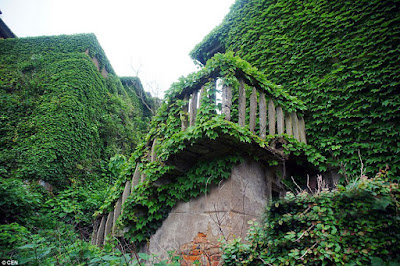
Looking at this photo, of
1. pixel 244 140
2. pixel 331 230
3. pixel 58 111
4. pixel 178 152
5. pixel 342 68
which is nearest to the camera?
pixel 331 230

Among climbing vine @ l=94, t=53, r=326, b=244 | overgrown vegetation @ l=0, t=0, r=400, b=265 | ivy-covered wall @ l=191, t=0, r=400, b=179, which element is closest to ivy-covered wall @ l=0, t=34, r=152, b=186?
overgrown vegetation @ l=0, t=0, r=400, b=265

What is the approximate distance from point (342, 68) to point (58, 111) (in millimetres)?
8417

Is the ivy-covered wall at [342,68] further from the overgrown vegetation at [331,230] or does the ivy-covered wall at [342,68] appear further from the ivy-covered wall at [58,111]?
the ivy-covered wall at [58,111]

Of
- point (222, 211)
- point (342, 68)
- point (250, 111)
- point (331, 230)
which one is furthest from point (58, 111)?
point (331, 230)

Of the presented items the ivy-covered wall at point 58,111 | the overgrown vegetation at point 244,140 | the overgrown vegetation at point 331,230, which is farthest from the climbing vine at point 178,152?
the ivy-covered wall at point 58,111

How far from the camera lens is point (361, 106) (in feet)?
15.2

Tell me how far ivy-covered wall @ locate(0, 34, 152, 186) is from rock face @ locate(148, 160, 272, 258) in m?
4.87

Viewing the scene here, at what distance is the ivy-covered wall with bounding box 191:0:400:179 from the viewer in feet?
14.5

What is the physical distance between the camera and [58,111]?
321 inches

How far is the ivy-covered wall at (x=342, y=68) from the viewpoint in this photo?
441 cm

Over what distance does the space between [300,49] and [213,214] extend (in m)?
4.52

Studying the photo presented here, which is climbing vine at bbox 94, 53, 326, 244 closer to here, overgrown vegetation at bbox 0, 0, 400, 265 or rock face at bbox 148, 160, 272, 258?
overgrown vegetation at bbox 0, 0, 400, 265

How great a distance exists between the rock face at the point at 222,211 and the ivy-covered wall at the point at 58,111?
4.87 m

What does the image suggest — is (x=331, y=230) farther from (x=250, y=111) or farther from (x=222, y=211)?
(x=250, y=111)
